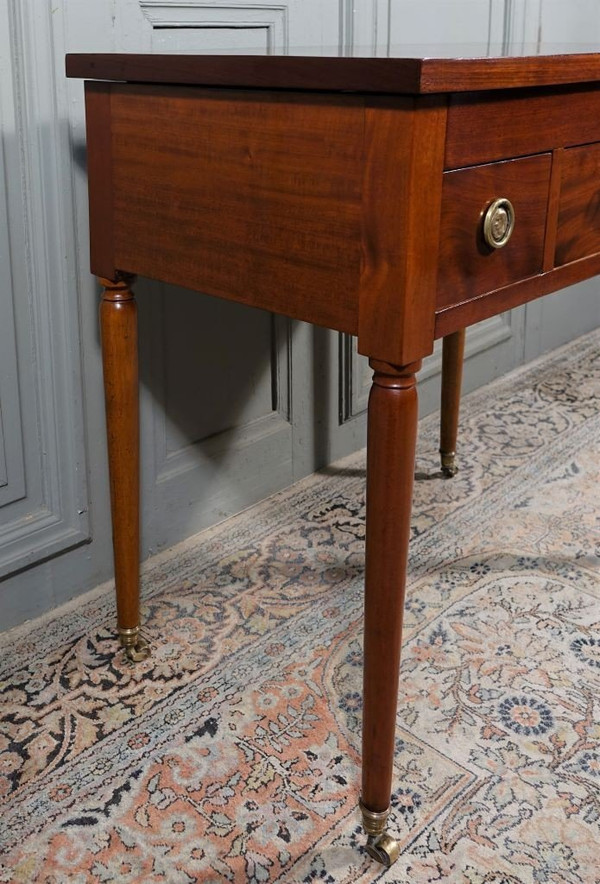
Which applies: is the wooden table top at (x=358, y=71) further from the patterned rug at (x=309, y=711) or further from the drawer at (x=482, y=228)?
the patterned rug at (x=309, y=711)

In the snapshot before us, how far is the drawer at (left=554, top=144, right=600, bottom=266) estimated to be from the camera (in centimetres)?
93

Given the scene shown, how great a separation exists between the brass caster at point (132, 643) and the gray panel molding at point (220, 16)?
2.41ft

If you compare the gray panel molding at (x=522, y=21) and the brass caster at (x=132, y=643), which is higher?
the gray panel molding at (x=522, y=21)

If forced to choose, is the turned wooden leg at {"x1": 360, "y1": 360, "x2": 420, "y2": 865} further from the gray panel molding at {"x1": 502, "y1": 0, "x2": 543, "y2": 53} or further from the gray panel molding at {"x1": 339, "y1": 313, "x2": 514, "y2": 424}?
the gray panel molding at {"x1": 502, "y1": 0, "x2": 543, "y2": 53}

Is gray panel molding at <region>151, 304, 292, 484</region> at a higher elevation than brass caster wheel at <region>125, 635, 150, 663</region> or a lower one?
higher

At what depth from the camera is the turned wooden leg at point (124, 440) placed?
108cm

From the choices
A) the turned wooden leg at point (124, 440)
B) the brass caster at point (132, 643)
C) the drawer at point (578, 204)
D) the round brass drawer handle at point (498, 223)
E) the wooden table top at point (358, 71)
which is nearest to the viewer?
the wooden table top at point (358, 71)

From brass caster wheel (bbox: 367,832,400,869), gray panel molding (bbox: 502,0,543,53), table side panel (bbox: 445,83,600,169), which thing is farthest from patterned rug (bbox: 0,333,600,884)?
gray panel molding (bbox: 502,0,543,53)

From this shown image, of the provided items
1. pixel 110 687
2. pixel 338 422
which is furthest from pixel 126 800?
pixel 338 422

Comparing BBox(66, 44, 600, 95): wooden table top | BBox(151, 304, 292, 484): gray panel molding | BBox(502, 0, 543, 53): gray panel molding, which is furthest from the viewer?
BBox(502, 0, 543, 53): gray panel molding

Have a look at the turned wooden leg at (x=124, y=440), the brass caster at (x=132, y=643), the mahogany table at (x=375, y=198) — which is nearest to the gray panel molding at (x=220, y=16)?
the mahogany table at (x=375, y=198)

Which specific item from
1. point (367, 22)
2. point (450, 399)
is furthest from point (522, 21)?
point (450, 399)

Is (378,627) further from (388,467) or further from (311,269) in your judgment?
(311,269)

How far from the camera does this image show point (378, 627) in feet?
2.84
